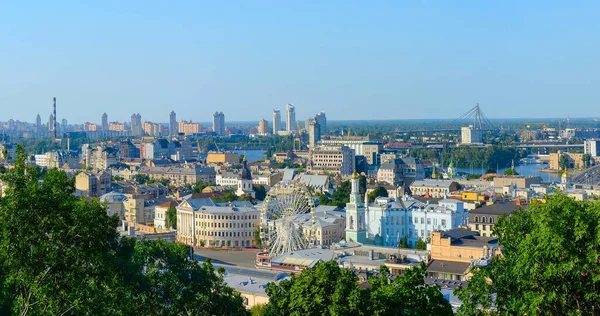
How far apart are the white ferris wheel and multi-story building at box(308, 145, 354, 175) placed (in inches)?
1531

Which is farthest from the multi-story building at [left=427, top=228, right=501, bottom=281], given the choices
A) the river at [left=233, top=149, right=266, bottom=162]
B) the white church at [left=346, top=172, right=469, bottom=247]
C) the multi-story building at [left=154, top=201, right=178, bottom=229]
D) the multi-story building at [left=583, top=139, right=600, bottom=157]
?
Result: the river at [left=233, top=149, right=266, bottom=162]

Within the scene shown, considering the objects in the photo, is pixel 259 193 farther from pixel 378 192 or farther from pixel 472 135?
pixel 472 135

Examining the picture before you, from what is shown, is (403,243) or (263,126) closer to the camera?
(403,243)

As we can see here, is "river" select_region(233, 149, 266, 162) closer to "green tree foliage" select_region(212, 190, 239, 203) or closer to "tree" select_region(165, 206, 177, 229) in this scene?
"green tree foliage" select_region(212, 190, 239, 203)

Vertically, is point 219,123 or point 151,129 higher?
point 219,123

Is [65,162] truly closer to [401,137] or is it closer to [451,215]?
[451,215]

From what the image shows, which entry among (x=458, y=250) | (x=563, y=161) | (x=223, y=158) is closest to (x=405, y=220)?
(x=458, y=250)

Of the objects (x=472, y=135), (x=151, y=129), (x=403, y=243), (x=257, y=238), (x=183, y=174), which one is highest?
(x=151, y=129)

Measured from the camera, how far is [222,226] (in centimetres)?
4200

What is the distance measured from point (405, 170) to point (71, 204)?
60928 mm

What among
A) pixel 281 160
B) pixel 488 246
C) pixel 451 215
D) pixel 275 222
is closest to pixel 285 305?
pixel 488 246

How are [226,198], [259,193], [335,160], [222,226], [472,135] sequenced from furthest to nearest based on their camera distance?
[472,135]
[335,160]
[259,193]
[226,198]
[222,226]

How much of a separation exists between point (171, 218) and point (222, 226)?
17.0 ft

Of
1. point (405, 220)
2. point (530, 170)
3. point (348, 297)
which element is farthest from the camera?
point (530, 170)
